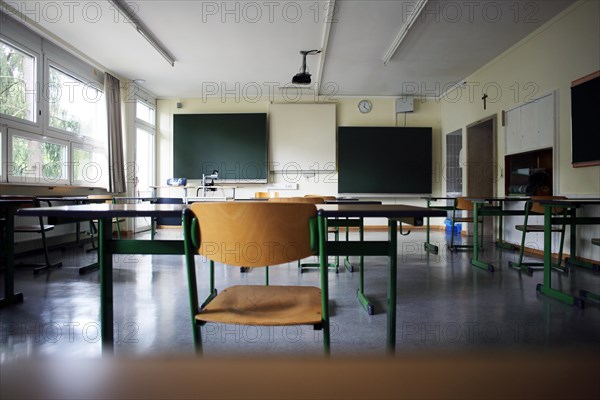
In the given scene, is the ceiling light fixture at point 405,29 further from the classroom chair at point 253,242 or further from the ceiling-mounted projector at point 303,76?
the classroom chair at point 253,242

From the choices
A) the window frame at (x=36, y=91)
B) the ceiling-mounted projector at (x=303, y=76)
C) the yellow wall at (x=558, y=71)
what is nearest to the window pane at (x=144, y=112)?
the window frame at (x=36, y=91)

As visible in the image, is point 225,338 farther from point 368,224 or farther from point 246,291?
point 368,224

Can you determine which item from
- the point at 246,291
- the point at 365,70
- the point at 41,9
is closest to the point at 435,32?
the point at 365,70

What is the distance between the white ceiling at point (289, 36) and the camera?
4156mm

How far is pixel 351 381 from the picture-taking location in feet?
0.47

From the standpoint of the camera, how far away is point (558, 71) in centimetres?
409

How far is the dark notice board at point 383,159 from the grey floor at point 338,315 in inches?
163

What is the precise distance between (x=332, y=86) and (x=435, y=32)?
8.64 feet

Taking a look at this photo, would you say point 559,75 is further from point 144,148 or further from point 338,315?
point 144,148

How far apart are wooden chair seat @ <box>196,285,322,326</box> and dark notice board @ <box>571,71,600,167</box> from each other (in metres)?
3.93

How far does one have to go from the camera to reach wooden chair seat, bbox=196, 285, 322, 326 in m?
1.06

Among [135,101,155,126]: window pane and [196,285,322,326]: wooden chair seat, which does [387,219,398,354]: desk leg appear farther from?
[135,101,155,126]: window pane

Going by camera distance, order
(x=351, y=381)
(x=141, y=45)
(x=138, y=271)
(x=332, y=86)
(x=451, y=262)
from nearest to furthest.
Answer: (x=351, y=381) → (x=138, y=271) → (x=451, y=262) → (x=141, y=45) → (x=332, y=86)

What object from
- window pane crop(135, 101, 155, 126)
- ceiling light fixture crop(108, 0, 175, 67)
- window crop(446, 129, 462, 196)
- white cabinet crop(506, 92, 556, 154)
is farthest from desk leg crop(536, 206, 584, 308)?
window pane crop(135, 101, 155, 126)
